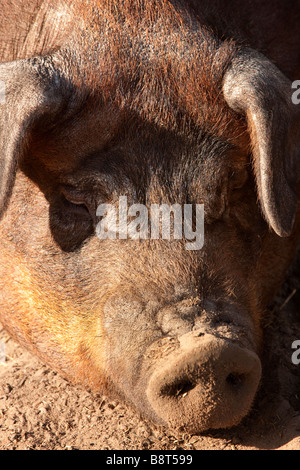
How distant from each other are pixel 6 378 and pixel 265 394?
1.58 metres

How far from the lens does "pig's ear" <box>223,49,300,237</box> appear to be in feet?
12.4

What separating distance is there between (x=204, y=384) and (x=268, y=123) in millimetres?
1401

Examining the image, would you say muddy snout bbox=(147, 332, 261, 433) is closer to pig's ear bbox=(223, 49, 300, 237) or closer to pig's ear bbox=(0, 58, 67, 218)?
pig's ear bbox=(223, 49, 300, 237)

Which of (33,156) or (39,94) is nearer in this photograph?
(39,94)

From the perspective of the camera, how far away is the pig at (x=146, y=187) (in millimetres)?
3566

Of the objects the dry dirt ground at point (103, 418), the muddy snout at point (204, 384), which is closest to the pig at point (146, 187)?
the muddy snout at point (204, 384)

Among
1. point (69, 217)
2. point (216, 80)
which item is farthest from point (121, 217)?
point (216, 80)

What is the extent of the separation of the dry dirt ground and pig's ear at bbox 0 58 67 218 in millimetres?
1239

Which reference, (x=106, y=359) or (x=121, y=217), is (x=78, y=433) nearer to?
(x=106, y=359)

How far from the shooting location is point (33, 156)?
13.1ft

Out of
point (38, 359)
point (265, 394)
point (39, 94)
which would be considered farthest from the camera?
point (38, 359)

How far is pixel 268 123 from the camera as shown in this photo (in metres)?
3.79

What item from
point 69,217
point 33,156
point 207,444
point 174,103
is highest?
point 174,103

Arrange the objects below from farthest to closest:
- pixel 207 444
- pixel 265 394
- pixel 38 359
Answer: pixel 38 359 → pixel 265 394 → pixel 207 444
